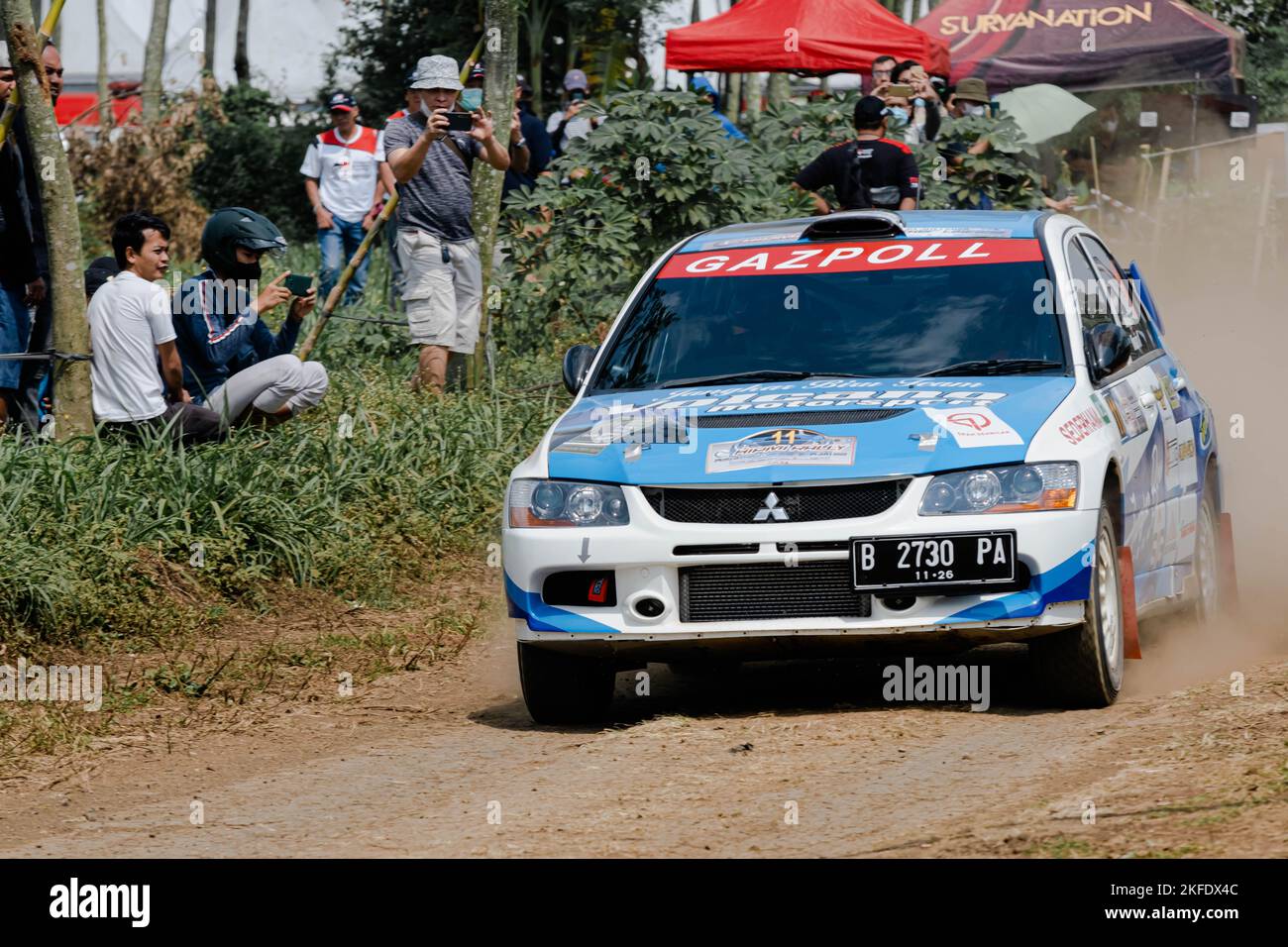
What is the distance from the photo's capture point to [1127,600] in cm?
722

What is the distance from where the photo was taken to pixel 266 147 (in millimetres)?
30625

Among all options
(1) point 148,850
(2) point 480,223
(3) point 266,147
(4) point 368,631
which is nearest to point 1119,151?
(3) point 266,147

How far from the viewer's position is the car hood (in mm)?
6699

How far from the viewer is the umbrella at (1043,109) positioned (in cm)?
2188

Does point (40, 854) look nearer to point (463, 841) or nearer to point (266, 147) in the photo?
point (463, 841)

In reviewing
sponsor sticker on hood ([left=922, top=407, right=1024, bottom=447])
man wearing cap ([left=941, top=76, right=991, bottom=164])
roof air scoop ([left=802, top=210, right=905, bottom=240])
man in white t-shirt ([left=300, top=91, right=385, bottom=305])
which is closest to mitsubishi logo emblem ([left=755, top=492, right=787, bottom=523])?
sponsor sticker on hood ([left=922, top=407, right=1024, bottom=447])

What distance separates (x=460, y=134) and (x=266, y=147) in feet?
60.1

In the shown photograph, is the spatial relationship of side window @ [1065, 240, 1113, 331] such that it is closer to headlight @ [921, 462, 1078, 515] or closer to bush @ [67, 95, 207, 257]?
headlight @ [921, 462, 1078, 515]

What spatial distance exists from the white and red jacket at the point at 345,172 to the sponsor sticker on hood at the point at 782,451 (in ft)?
38.9

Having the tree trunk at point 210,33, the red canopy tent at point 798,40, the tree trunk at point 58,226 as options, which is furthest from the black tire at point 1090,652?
the tree trunk at point 210,33

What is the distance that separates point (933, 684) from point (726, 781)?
1.43 meters

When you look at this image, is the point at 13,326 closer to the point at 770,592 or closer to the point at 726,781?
the point at 770,592

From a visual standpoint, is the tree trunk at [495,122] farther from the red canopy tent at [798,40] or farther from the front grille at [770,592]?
the red canopy tent at [798,40]
